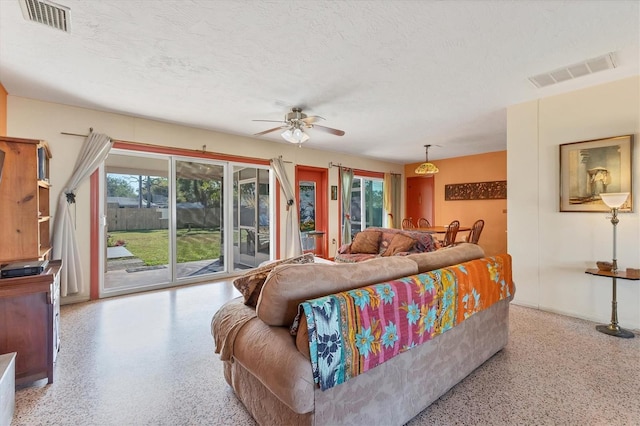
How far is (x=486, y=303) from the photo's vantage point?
7.37 feet

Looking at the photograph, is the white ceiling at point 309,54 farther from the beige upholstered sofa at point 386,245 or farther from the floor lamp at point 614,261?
the beige upholstered sofa at point 386,245

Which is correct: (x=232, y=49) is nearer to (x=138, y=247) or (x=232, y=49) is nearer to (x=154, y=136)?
(x=154, y=136)

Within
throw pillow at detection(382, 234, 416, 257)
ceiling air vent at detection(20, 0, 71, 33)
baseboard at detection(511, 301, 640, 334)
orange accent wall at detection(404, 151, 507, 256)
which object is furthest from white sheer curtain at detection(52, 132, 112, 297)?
orange accent wall at detection(404, 151, 507, 256)

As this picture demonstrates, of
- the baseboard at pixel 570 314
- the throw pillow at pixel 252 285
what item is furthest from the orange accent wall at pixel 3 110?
the baseboard at pixel 570 314

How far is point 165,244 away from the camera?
182 inches

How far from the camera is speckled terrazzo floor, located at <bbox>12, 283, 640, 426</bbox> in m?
1.76

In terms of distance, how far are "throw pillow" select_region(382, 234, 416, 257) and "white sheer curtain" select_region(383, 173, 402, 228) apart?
11.4ft

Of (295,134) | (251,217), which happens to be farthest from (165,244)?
(295,134)

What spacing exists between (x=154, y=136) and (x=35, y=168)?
6.99 feet

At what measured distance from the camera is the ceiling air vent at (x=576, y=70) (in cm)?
263

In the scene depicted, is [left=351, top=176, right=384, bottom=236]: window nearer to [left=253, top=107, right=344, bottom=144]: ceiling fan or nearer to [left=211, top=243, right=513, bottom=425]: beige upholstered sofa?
[left=253, top=107, right=344, bottom=144]: ceiling fan

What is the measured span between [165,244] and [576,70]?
5.55 m

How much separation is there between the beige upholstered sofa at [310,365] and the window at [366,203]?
544 cm

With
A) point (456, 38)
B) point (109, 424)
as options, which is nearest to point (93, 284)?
point (109, 424)
